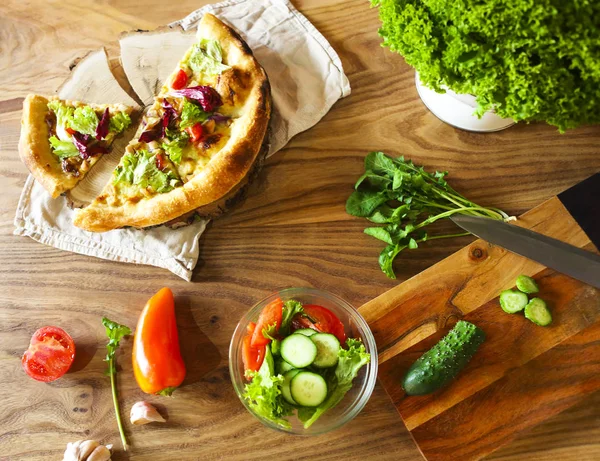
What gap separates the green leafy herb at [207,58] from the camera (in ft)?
11.6

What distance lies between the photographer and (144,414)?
334 centimetres

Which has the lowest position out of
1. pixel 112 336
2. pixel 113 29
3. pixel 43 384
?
pixel 43 384

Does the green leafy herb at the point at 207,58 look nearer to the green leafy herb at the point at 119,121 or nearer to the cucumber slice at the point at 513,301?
the green leafy herb at the point at 119,121

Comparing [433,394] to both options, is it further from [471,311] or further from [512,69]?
[512,69]

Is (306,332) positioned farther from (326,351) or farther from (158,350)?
(158,350)

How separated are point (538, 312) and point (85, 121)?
295 cm

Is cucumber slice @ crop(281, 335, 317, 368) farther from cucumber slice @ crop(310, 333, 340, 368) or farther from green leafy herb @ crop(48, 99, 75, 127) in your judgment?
green leafy herb @ crop(48, 99, 75, 127)

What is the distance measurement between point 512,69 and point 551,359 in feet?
5.72

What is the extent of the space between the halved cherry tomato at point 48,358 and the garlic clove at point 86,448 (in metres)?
0.43

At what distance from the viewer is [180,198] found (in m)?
3.30

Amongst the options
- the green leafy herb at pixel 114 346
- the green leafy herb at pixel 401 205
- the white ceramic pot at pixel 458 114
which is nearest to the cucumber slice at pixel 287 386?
the green leafy herb at pixel 401 205

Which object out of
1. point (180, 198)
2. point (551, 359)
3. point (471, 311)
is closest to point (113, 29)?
point (180, 198)

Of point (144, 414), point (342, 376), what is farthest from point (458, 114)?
point (144, 414)

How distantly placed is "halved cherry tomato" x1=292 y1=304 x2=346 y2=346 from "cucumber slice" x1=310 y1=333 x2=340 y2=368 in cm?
17
